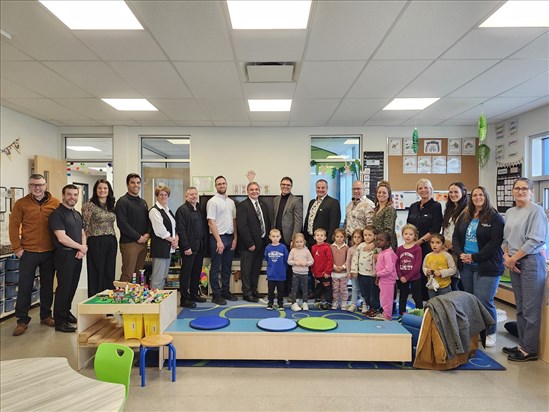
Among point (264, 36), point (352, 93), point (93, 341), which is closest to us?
point (264, 36)

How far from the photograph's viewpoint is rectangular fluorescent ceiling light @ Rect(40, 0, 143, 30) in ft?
7.55

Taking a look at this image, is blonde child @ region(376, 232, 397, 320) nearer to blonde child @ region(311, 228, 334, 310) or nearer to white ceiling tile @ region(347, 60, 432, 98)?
blonde child @ region(311, 228, 334, 310)

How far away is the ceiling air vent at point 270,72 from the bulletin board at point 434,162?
3.01 metres

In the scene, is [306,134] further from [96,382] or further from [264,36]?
[96,382]

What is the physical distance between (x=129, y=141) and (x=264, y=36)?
4.03m

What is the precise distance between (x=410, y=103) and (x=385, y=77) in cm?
118

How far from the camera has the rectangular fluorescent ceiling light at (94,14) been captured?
2.30 metres

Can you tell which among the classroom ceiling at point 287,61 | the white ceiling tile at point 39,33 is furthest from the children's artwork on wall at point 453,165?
the white ceiling tile at point 39,33

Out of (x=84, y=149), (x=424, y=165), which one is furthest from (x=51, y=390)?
(x=84, y=149)

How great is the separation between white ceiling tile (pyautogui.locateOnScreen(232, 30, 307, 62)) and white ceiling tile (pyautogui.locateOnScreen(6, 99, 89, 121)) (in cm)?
300

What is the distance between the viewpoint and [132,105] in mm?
4676

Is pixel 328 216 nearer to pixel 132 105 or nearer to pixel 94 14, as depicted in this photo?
pixel 132 105

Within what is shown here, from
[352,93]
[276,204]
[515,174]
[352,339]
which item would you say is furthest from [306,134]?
[352,339]

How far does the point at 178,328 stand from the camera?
315 cm
